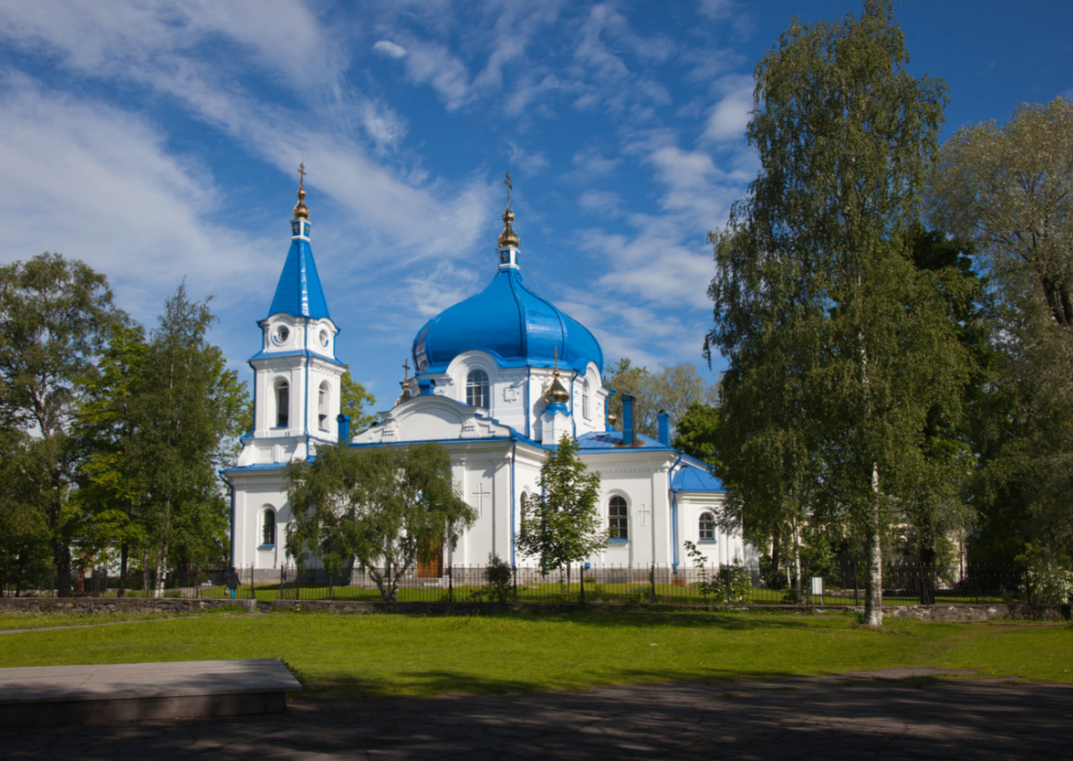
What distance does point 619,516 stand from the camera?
33.2 meters

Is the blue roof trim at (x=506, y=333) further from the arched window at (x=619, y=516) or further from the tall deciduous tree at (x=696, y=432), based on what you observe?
the tall deciduous tree at (x=696, y=432)

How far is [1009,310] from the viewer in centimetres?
2266

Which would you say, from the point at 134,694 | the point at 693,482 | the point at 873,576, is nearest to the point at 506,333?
the point at 693,482

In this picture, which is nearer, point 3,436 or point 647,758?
point 647,758

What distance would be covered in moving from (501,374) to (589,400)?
17.3 ft

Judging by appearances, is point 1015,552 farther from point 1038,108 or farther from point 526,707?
point 526,707

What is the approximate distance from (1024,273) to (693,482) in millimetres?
14900

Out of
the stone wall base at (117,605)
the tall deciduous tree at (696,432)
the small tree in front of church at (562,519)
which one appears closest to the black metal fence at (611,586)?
the small tree in front of church at (562,519)

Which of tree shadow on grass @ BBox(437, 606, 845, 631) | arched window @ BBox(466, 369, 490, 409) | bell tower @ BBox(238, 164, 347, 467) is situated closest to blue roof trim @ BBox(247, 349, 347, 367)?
bell tower @ BBox(238, 164, 347, 467)

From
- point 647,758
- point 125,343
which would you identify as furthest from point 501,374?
point 647,758

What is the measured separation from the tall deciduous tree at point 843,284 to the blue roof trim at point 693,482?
49.1 ft

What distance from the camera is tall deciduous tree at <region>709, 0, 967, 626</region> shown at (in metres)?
16.6

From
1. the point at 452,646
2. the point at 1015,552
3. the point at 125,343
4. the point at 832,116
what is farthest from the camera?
the point at 125,343

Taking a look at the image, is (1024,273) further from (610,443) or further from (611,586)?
(610,443)
